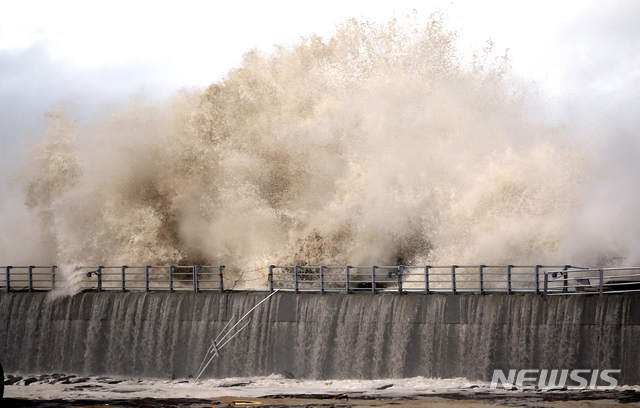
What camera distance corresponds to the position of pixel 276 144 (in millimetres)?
36281

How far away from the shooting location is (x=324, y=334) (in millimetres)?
22391

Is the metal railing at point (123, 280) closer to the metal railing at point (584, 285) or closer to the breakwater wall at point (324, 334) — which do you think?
the breakwater wall at point (324, 334)

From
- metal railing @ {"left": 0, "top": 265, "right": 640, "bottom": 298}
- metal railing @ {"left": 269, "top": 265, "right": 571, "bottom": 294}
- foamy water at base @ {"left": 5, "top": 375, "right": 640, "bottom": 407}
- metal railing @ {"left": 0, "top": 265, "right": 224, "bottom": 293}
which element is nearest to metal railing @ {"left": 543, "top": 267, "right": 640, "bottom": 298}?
metal railing @ {"left": 0, "top": 265, "right": 640, "bottom": 298}

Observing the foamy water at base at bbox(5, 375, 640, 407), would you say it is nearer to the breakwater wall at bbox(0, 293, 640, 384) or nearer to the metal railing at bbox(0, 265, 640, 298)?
the breakwater wall at bbox(0, 293, 640, 384)

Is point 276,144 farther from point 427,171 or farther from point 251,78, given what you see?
point 427,171

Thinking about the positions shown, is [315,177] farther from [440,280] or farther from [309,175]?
[440,280]

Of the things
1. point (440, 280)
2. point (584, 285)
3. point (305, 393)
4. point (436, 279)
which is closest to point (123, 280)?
point (305, 393)

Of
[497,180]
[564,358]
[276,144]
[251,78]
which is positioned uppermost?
[251,78]

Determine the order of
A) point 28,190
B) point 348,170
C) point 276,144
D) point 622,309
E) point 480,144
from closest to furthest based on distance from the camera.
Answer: point 622,309 < point 480,144 < point 348,170 < point 276,144 < point 28,190

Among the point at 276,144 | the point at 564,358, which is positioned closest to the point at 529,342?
the point at 564,358

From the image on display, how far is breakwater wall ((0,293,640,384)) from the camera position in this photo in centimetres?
1897

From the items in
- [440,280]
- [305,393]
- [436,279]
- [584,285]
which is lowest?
[305,393]

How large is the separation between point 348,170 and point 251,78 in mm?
6886

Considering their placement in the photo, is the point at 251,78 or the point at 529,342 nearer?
the point at 529,342
